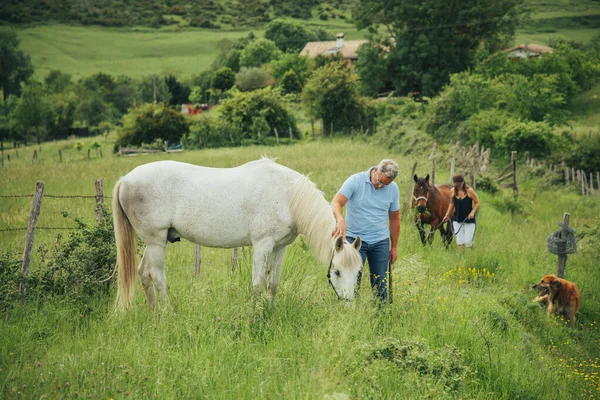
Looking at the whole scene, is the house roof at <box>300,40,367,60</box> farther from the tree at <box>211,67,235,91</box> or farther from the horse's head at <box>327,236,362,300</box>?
the horse's head at <box>327,236,362,300</box>

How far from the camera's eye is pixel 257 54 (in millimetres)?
76938

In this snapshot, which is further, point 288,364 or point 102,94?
point 102,94

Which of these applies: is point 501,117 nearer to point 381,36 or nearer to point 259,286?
point 381,36

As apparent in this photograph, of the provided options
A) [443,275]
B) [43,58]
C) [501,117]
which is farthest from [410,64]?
[43,58]

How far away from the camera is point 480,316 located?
6.49 m

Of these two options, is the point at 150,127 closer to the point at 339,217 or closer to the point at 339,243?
the point at 339,217

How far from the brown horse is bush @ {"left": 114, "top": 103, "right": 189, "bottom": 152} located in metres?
27.0

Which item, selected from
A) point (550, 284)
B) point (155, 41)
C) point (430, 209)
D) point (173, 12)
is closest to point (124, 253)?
point (550, 284)

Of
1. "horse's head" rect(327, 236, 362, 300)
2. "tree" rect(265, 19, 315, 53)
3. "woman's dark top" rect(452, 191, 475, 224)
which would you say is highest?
"tree" rect(265, 19, 315, 53)

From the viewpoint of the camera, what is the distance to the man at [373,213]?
19.2 ft

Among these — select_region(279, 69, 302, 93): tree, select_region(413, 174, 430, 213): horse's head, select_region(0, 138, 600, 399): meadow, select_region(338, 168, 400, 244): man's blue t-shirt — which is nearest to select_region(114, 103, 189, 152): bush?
select_region(413, 174, 430, 213): horse's head

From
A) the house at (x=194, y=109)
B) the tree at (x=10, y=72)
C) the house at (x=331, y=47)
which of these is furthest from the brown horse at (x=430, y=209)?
Answer: the tree at (x=10, y=72)

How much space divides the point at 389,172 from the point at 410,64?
4349 centimetres

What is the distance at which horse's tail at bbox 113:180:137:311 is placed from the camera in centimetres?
601
